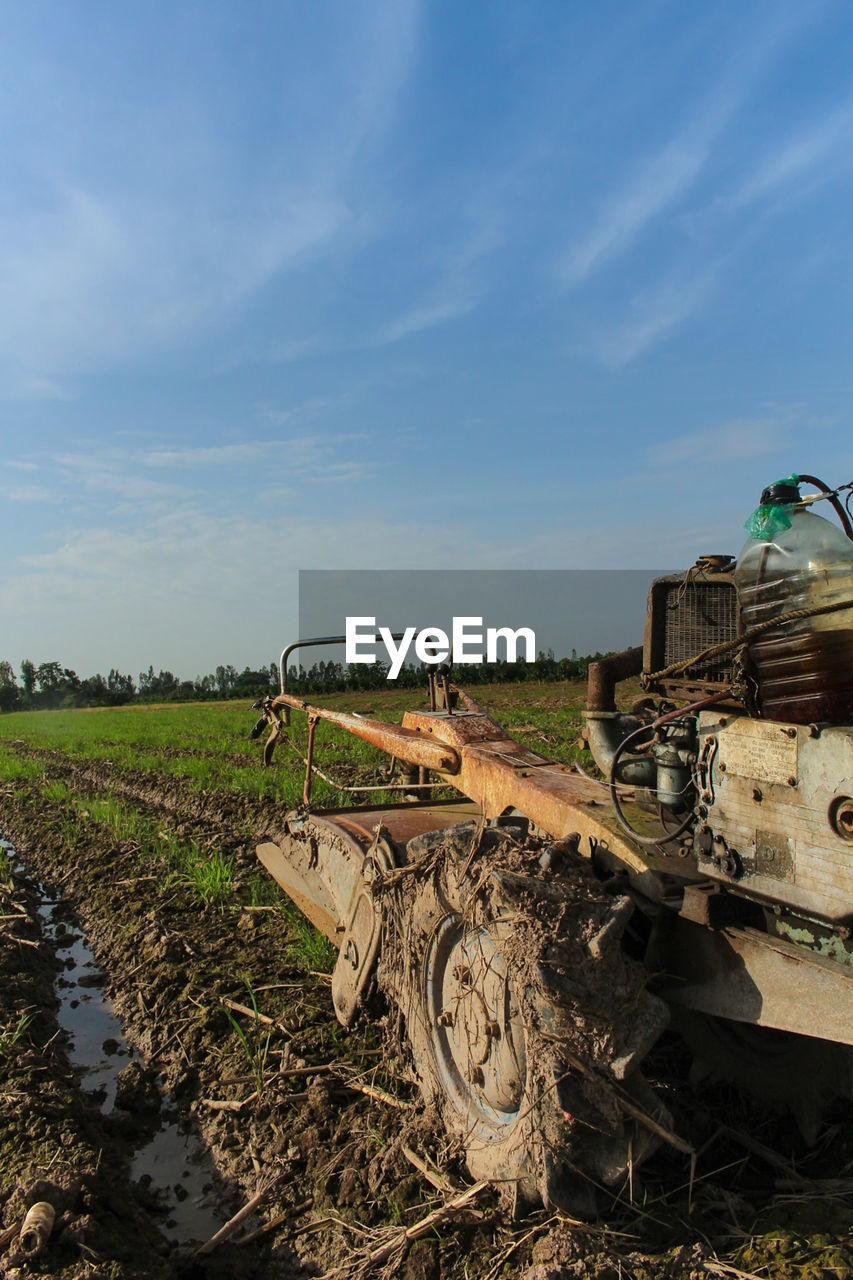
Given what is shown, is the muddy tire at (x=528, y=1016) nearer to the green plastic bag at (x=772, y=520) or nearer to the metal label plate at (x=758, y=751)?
the metal label plate at (x=758, y=751)

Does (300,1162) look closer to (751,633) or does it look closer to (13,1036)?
(13,1036)

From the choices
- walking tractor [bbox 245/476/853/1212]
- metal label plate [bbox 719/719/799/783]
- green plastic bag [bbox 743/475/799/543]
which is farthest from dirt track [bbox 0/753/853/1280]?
green plastic bag [bbox 743/475/799/543]

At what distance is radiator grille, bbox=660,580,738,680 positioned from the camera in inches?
102

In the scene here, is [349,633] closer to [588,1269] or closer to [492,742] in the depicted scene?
[492,742]

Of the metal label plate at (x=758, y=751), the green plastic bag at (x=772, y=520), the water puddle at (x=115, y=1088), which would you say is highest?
the green plastic bag at (x=772, y=520)

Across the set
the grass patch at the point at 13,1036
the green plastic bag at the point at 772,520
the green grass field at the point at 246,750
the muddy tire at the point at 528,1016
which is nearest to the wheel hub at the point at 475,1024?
the muddy tire at the point at 528,1016

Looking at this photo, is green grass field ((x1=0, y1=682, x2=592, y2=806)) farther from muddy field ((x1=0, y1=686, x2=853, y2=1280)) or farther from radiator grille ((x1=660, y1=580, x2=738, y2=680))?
radiator grille ((x1=660, y1=580, x2=738, y2=680))

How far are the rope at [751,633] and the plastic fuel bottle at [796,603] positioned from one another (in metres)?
0.03

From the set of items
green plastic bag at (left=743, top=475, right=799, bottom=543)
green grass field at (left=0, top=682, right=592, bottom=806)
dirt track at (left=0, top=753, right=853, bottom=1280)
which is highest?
green plastic bag at (left=743, top=475, right=799, bottom=543)

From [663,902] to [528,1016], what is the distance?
504 millimetres

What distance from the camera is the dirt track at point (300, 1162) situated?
2.22 metres

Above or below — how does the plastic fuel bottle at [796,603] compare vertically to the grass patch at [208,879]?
above

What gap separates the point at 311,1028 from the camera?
12.6ft

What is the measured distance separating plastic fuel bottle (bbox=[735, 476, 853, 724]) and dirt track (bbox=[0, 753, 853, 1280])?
137 centimetres
